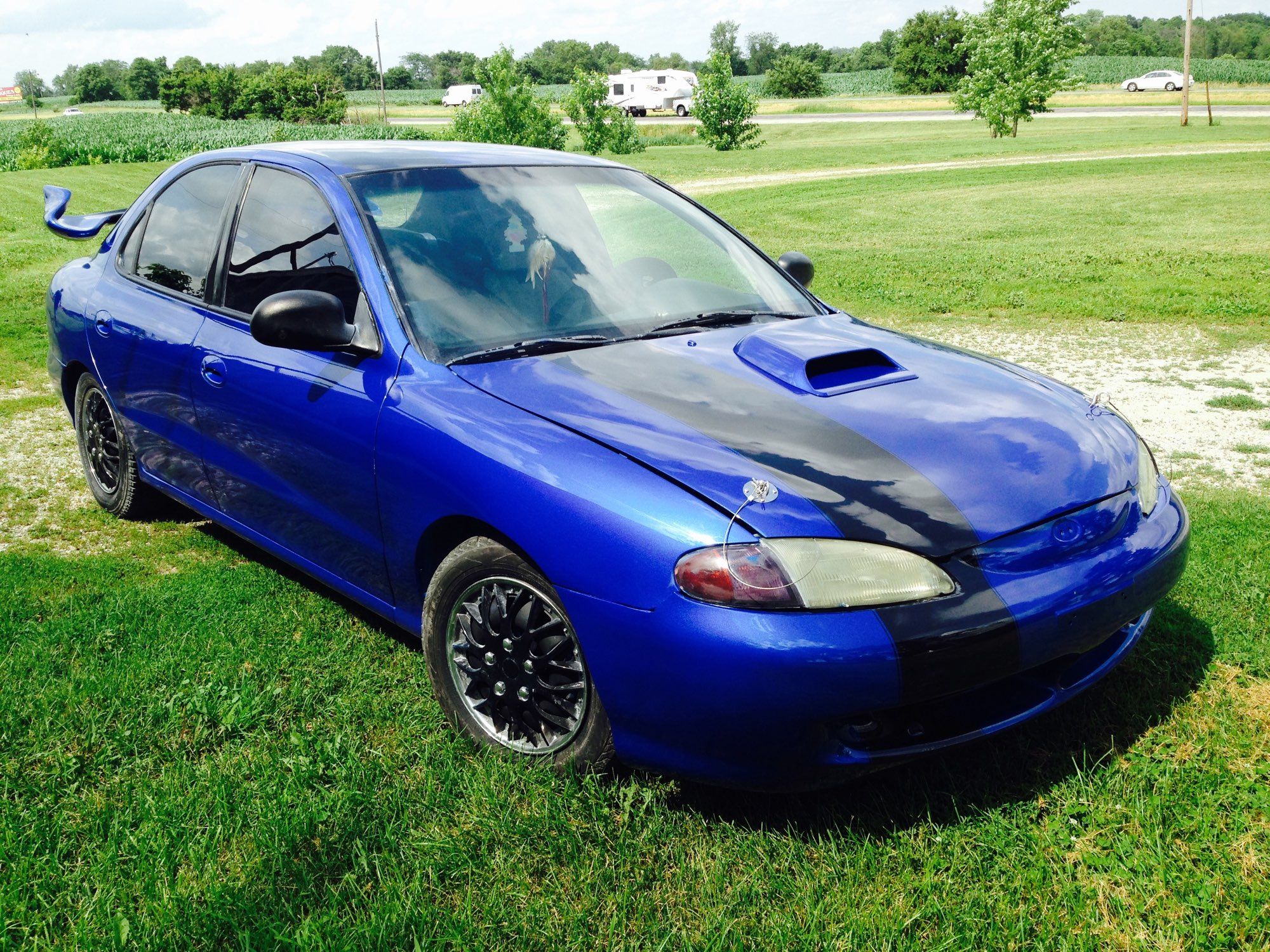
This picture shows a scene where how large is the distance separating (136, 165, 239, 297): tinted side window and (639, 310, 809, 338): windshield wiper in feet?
5.97

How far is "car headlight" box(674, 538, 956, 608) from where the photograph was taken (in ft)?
7.44

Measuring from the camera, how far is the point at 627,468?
2.48 metres

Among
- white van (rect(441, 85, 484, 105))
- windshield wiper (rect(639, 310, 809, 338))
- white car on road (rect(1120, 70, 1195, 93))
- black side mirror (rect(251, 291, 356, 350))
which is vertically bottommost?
windshield wiper (rect(639, 310, 809, 338))

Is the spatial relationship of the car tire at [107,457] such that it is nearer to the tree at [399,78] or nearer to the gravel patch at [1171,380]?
the gravel patch at [1171,380]

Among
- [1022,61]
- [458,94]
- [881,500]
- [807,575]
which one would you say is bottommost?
[807,575]

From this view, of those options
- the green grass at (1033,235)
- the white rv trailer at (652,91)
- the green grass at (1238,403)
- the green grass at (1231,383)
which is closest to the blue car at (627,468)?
the green grass at (1238,403)

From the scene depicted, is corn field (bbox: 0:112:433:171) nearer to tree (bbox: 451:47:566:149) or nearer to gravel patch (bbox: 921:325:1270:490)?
tree (bbox: 451:47:566:149)

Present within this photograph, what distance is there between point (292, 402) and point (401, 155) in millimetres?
1009

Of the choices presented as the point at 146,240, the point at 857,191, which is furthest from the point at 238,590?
the point at 857,191

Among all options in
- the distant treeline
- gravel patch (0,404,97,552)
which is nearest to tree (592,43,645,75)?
the distant treeline

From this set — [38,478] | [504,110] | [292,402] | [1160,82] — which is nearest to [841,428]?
[292,402]

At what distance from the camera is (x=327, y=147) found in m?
3.93

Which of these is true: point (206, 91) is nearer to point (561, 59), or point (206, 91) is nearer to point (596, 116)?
point (596, 116)

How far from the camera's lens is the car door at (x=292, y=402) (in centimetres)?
318
